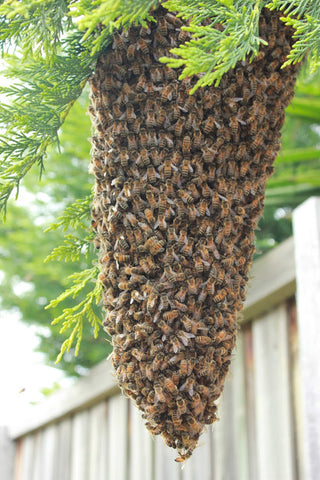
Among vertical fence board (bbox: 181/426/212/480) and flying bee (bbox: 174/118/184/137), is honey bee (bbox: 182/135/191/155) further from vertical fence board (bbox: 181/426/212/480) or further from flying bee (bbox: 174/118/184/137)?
vertical fence board (bbox: 181/426/212/480)

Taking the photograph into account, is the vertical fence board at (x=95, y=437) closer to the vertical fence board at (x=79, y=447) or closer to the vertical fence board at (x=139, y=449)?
the vertical fence board at (x=79, y=447)

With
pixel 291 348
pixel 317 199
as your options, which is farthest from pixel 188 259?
pixel 291 348

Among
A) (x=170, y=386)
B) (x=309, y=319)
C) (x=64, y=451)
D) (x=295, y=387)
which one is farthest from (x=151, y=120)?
(x=64, y=451)

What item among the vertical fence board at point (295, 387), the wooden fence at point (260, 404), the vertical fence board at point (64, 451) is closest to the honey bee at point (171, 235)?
the wooden fence at point (260, 404)

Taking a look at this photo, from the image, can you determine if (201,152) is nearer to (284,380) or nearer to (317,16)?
(317,16)

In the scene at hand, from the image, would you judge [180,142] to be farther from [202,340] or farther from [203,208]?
[202,340]

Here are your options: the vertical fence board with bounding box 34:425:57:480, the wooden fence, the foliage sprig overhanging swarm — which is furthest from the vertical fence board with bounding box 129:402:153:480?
the foliage sprig overhanging swarm

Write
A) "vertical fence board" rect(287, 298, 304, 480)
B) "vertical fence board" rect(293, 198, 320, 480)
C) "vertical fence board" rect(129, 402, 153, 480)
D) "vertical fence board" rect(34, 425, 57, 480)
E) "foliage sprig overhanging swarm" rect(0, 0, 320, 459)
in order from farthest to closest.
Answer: "vertical fence board" rect(34, 425, 57, 480), "vertical fence board" rect(129, 402, 153, 480), "vertical fence board" rect(287, 298, 304, 480), "vertical fence board" rect(293, 198, 320, 480), "foliage sprig overhanging swarm" rect(0, 0, 320, 459)
